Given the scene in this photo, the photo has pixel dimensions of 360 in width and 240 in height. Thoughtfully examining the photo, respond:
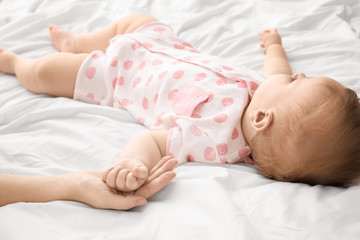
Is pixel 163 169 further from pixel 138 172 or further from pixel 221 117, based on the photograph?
pixel 221 117

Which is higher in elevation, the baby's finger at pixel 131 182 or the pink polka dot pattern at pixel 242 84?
the pink polka dot pattern at pixel 242 84

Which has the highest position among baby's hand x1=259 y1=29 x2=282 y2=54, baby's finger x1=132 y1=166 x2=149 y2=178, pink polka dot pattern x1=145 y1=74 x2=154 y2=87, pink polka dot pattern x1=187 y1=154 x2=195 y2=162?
baby's hand x1=259 y1=29 x2=282 y2=54

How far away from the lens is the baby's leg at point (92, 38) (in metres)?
1.55

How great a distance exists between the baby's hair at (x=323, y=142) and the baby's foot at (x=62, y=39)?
96cm

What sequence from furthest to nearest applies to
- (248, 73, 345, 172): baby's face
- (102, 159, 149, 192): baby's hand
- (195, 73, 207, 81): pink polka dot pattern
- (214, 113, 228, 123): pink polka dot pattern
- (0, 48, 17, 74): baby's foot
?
(0, 48, 17, 74): baby's foot → (195, 73, 207, 81): pink polka dot pattern → (214, 113, 228, 123): pink polka dot pattern → (248, 73, 345, 172): baby's face → (102, 159, 149, 192): baby's hand

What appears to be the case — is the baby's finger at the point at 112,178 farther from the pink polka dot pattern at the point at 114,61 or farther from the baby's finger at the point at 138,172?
the pink polka dot pattern at the point at 114,61

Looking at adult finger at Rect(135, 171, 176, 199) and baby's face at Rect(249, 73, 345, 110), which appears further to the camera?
baby's face at Rect(249, 73, 345, 110)

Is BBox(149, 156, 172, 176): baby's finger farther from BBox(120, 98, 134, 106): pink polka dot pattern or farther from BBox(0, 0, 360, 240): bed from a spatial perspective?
BBox(120, 98, 134, 106): pink polka dot pattern

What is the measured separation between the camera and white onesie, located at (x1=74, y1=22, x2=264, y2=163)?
1.06 meters

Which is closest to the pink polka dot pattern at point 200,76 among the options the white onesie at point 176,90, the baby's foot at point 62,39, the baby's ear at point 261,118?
the white onesie at point 176,90

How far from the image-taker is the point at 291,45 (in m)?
1.56

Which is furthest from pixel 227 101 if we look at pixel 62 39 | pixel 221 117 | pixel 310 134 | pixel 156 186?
pixel 62 39

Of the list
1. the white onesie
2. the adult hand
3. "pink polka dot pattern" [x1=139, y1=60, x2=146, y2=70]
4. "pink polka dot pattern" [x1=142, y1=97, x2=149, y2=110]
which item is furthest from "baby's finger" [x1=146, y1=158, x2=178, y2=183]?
"pink polka dot pattern" [x1=139, y1=60, x2=146, y2=70]

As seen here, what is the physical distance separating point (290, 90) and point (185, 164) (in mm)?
347
